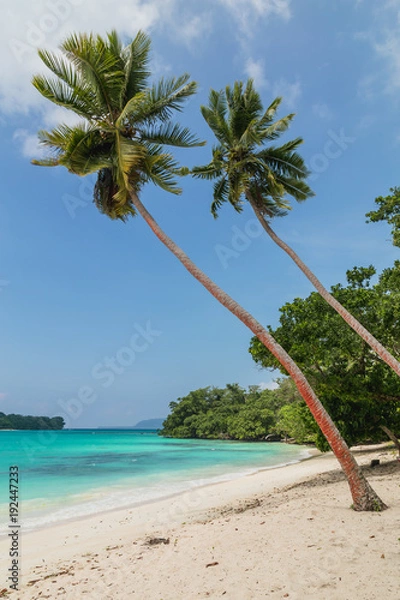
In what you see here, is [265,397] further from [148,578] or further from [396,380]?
[148,578]

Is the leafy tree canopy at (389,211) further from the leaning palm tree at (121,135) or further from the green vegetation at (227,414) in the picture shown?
the green vegetation at (227,414)

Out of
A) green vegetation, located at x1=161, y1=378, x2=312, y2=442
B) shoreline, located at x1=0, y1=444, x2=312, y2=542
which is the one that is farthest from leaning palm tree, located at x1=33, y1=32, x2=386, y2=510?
green vegetation, located at x1=161, y1=378, x2=312, y2=442

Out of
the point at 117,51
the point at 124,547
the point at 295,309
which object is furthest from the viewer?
the point at 295,309

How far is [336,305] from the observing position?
10.3 meters

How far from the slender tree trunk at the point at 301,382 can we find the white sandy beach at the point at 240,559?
0.43m

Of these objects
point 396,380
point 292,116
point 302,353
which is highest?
point 292,116

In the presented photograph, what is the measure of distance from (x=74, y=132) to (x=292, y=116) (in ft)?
21.0

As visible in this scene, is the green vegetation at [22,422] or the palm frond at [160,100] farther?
the green vegetation at [22,422]

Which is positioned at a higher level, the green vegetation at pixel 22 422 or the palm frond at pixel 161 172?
the green vegetation at pixel 22 422

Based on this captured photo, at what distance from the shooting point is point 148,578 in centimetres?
551

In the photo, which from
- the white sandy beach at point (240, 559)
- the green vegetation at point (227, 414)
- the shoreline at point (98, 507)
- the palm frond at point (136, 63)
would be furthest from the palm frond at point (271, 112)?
the green vegetation at point (227, 414)

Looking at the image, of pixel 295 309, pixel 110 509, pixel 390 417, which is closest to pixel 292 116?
pixel 295 309

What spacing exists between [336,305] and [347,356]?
367 cm

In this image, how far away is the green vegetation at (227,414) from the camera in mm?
58812
